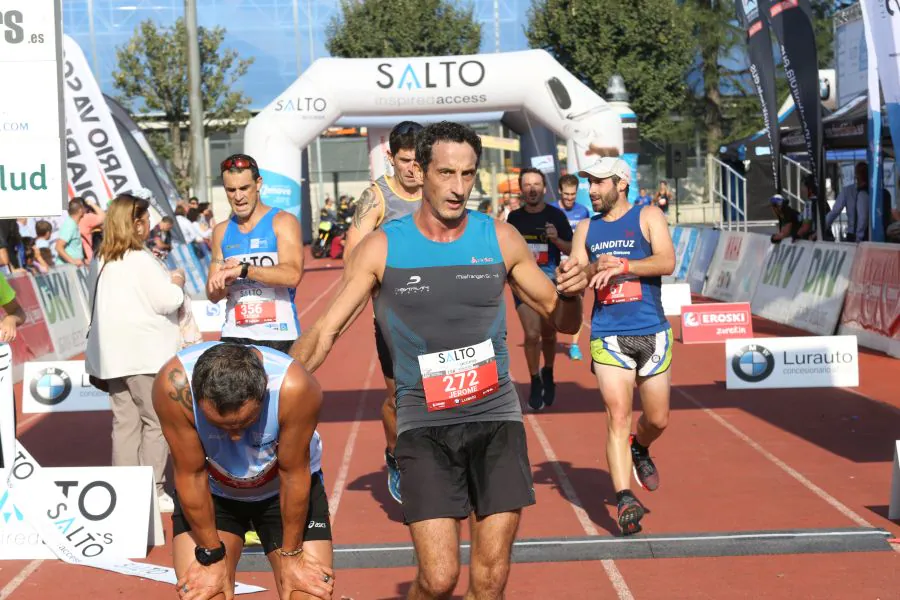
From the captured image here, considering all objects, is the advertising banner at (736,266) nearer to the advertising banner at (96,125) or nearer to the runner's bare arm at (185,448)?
the advertising banner at (96,125)

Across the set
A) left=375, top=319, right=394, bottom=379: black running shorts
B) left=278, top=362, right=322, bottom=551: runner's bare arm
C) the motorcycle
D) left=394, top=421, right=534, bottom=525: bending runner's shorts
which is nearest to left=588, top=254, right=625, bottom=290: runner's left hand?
left=375, top=319, right=394, bottom=379: black running shorts

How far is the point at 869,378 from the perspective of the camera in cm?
1170

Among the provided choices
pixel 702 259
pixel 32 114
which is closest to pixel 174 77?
pixel 702 259

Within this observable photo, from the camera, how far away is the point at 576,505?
7242mm

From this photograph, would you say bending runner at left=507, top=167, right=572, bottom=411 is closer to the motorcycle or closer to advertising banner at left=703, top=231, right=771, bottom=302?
advertising banner at left=703, top=231, right=771, bottom=302

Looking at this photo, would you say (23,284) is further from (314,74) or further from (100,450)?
(314,74)

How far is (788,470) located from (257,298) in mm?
3755

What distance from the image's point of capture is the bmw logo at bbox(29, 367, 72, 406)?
10.7 m

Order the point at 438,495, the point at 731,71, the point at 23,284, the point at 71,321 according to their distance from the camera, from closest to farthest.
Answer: the point at 438,495 → the point at 23,284 → the point at 71,321 → the point at 731,71

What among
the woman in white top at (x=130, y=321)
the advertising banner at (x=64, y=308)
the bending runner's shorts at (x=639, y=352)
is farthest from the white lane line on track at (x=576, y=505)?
the advertising banner at (x=64, y=308)

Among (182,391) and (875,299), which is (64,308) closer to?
(875,299)

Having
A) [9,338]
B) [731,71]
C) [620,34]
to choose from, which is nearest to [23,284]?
[9,338]

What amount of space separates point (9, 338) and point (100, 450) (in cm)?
291

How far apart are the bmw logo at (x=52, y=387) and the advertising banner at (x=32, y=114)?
13.3 feet
